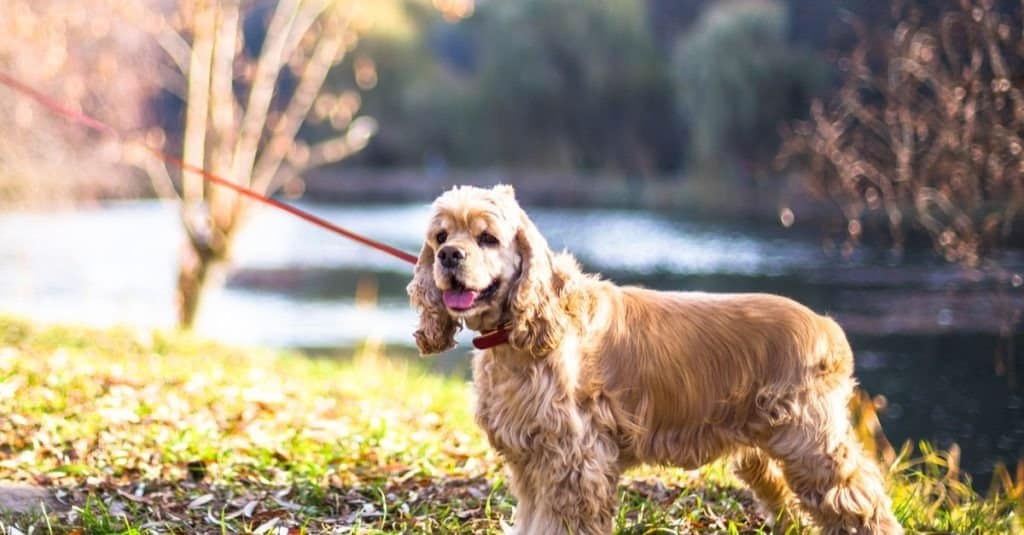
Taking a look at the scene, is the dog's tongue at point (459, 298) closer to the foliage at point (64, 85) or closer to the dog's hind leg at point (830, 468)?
Result: the dog's hind leg at point (830, 468)

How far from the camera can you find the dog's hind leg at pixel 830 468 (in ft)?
14.9

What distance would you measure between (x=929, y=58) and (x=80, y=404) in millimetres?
5949

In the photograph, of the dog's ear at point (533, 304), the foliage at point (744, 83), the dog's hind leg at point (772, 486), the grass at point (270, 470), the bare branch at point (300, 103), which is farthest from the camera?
the foliage at point (744, 83)

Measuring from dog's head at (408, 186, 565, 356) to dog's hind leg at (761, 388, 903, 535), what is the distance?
108cm

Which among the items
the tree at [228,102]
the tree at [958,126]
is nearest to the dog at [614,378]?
the tree at [958,126]

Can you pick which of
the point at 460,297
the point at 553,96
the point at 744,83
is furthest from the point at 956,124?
the point at 553,96

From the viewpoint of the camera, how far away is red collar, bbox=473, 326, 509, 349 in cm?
445

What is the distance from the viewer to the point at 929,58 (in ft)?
25.0

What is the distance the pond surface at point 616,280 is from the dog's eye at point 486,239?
447cm

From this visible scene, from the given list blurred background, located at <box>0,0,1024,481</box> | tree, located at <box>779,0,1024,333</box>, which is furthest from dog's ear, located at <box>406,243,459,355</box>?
tree, located at <box>779,0,1024,333</box>

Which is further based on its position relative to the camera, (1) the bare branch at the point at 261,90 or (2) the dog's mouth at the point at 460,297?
(1) the bare branch at the point at 261,90

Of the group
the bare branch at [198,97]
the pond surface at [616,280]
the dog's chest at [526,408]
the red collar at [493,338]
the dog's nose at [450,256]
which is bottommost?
the pond surface at [616,280]

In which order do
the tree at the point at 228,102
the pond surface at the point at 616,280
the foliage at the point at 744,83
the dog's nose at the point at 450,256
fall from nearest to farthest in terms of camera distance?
1. the dog's nose at the point at 450,256
2. the pond surface at the point at 616,280
3. the tree at the point at 228,102
4. the foliage at the point at 744,83

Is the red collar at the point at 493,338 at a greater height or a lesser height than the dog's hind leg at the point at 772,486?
greater
